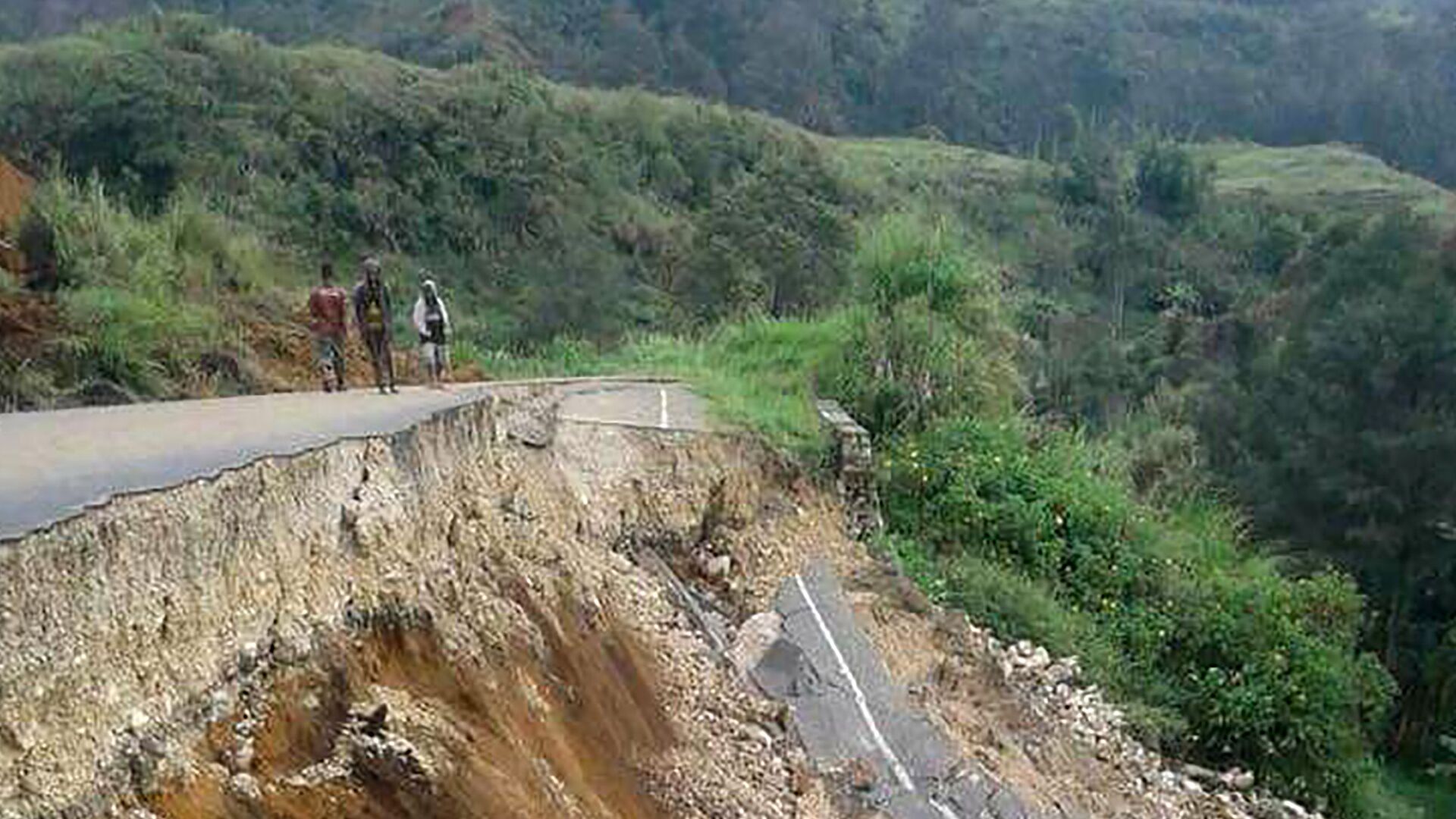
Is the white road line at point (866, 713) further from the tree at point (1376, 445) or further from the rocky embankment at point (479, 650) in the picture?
the tree at point (1376, 445)

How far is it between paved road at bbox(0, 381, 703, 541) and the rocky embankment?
0.30 m

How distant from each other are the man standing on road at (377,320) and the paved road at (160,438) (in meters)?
0.18

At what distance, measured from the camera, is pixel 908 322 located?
16000mm

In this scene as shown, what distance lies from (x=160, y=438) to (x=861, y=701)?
486 cm

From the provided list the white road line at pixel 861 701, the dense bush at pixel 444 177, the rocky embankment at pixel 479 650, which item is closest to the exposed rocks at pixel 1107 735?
the rocky embankment at pixel 479 650

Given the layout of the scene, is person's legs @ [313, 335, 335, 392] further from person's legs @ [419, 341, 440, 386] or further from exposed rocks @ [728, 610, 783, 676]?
exposed rocks @ [728, 610, 783, 676]

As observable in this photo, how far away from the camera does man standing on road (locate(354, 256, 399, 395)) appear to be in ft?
37.3

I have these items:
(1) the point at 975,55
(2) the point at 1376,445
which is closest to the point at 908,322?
(2) the point at 1376,445

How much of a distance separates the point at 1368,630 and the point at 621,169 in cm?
2754

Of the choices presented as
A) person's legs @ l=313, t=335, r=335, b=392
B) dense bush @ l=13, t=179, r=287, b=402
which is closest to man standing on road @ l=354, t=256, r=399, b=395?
person's legs @ l=313, t=335, r=335, b=392

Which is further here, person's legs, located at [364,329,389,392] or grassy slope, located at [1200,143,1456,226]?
grassy slope, located at [1200,143,1456,226]

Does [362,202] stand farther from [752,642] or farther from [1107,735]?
[752,642]

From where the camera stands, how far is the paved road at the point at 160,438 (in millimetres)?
5875

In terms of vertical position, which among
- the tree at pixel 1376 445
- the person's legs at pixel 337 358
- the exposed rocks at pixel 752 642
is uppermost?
the person's legs at pixel 337 358
